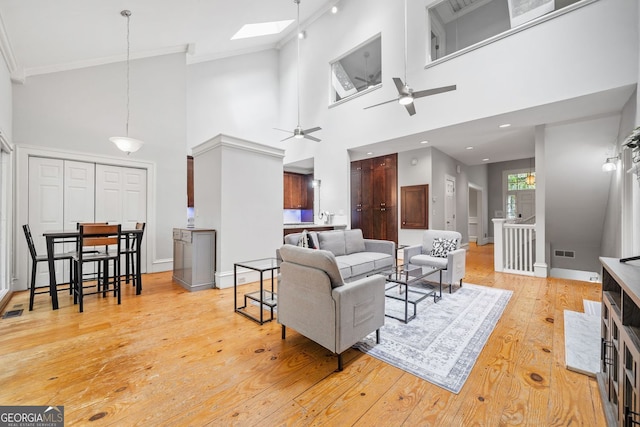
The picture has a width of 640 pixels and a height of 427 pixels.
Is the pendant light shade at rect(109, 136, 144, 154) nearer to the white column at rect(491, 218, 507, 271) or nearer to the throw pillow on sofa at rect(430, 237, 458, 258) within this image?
the throw pillow on sofa at rect(430, 237, 458, 258)

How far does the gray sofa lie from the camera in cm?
382

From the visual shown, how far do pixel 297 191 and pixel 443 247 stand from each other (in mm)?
5337

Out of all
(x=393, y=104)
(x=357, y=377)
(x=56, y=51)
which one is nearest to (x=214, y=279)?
(x=357, y=377)

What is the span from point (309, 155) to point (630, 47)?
223 inches

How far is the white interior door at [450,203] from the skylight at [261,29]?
5844 millimetres

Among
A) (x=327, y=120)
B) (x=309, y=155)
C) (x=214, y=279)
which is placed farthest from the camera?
(x=309, y=155)

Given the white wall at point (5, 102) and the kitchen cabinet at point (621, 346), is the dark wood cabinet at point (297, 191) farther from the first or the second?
the kitchen cabinet at point (621, 346)

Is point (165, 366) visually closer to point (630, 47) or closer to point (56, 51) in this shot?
point (56, 51)

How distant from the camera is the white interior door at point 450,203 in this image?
6762 millimetres

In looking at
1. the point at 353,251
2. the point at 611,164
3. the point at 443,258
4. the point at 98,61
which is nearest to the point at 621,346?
the point at 443,258

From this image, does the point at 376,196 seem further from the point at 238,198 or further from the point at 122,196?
the point at 122,196

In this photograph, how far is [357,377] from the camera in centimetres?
184

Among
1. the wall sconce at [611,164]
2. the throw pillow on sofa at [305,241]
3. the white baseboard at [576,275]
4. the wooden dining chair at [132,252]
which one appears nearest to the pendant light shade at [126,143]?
the wooden dining chair at [132,252]

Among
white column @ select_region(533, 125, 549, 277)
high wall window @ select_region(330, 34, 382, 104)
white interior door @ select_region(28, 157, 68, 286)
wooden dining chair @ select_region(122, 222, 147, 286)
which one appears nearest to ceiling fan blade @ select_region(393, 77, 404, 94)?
white column @ select_region(533, 125, 549, 277)
